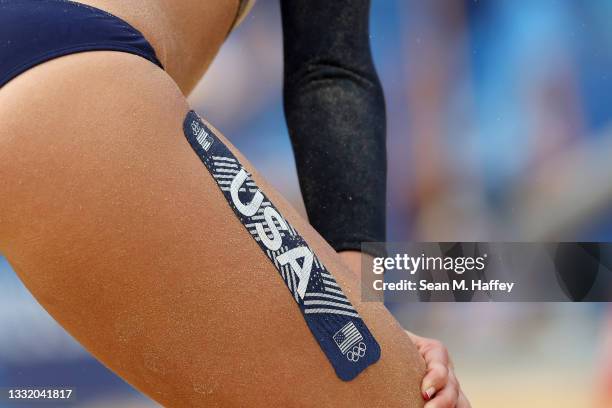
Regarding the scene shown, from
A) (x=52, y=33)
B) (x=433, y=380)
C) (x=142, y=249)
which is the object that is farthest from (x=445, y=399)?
(x=52, y=33)

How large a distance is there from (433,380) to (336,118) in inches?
12.5

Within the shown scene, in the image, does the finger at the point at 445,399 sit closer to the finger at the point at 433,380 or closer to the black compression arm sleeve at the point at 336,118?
the finger at the point at 433,380

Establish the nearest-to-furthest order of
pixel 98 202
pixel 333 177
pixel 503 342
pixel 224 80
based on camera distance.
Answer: pixel 98 202 → pixel 333 177 → pixel 503 342 → pixel 224 80

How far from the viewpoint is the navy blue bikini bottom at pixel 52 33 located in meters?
0.58

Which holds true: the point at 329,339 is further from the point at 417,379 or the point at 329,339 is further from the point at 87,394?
the point at 87,394

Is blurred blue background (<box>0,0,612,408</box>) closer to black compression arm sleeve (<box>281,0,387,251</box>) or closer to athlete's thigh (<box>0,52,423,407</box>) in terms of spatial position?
black compression arm sleeve (<box>281,0,387,251</box>)

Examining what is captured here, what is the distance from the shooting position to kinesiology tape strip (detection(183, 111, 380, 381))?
598mm

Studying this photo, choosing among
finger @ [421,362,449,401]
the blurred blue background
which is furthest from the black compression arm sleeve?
the blurred blue background

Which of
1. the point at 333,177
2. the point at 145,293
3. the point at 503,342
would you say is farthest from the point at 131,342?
the point at 503,342

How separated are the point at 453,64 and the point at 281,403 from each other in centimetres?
103

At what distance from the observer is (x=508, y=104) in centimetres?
147

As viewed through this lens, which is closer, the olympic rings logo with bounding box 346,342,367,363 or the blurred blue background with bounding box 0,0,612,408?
the olympic rings logo with bounding box 346,342,367,363

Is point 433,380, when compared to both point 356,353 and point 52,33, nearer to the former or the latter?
point 356,353

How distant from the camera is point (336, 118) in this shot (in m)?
0.86
